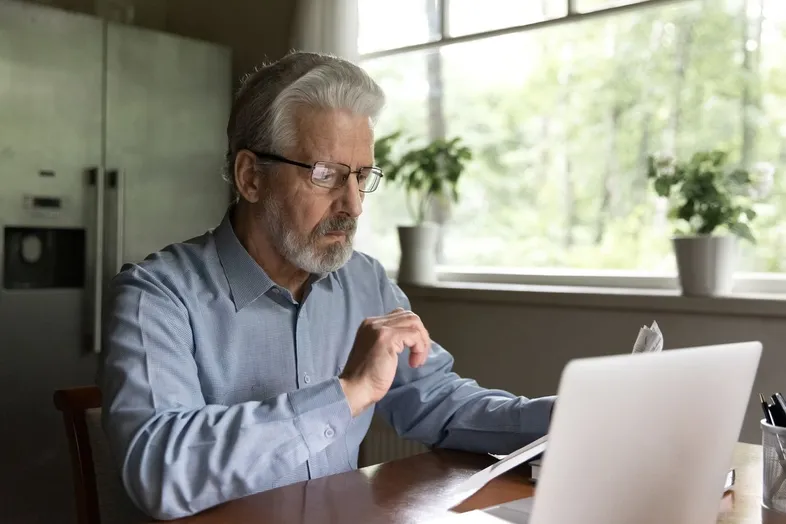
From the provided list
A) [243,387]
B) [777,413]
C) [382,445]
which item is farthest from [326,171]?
[382,445]

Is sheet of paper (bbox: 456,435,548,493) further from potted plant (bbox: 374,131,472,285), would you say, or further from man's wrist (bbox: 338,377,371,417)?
potted plant (bbox: 374,131,472,285)

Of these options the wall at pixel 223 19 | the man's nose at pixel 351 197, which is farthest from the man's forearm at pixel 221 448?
the wall at pixel 223 19

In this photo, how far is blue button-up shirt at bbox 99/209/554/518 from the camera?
1.06m

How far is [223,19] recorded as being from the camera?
11.4 ft

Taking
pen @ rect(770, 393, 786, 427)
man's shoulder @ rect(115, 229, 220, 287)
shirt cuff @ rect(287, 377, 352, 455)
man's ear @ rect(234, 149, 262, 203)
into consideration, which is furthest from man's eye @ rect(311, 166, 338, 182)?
pen @ rect(770, 393, 786, 427)

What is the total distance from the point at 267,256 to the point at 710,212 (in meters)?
1.19

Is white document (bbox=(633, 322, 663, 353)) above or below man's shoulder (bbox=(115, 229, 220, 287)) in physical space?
below

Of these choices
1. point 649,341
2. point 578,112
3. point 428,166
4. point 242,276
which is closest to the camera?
point 649,341

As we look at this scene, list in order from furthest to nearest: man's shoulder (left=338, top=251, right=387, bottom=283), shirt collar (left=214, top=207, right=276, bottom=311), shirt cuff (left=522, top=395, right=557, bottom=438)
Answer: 1. man's shoulder (left=338, top=251, right=387, bottom=283)
2. shirt collar (left=214, top=207, right=276, bottom=311)
3. shirt cuff (left=522, top=395, right=557, bottom=438)

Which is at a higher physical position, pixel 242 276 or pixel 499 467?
pixel 242 276

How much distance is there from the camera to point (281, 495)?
3.53 ft

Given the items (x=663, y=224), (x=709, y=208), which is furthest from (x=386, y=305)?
(x=663, y=224)

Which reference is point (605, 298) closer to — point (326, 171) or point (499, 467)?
point (326, 171)

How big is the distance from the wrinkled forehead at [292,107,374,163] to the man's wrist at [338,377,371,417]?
46 centimetres
